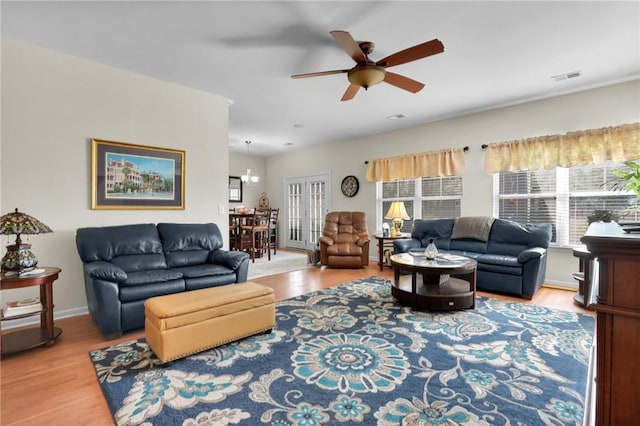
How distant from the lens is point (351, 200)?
6.83 meters

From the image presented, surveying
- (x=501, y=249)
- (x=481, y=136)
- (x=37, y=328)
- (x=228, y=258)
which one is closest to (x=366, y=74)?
(x=228, y=258)

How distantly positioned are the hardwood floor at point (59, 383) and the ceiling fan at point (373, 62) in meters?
2.84

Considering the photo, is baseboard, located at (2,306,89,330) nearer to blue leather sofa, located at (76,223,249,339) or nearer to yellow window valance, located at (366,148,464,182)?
blue leather sofa, located at (76,223,249,339)

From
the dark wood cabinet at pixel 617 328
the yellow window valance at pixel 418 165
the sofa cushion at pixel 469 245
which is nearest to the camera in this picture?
the dark wood cabinet at pixel 617 328

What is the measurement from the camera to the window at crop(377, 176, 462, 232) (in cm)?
531

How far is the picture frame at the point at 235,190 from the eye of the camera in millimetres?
8078

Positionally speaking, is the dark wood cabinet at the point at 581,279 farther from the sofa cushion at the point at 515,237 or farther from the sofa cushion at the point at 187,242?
the sofa cushion at the point at 187,242

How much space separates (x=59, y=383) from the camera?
197 centimetres

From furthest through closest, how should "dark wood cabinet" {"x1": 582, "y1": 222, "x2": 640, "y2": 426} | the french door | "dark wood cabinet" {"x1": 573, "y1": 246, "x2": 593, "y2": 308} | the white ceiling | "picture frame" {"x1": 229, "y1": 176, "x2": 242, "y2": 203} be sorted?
"picture frame" {"x1": 229, "y1": 176, "x2": 242, "y2": 203}, the french door, "dark wood cabinet" {"x1": 573, "y1": 246, "x2": 593, "y2": 308}, the white ceiling, "dark wood cabinet" {"x1": 582, "y1": 222, "x2": 640, "y2": 426}

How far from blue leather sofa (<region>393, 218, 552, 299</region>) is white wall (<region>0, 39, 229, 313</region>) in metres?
3.87

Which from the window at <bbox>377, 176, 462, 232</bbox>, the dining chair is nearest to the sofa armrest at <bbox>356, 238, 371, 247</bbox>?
the window at <bbox>377, 176, 462, 232</bbox>

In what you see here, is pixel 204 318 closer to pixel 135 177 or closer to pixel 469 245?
pixel 135 177

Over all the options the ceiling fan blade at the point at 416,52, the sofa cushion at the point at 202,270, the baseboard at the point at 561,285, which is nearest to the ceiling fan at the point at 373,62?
the ceiling fan blade at the point at 416,52

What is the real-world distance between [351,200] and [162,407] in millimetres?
5547
